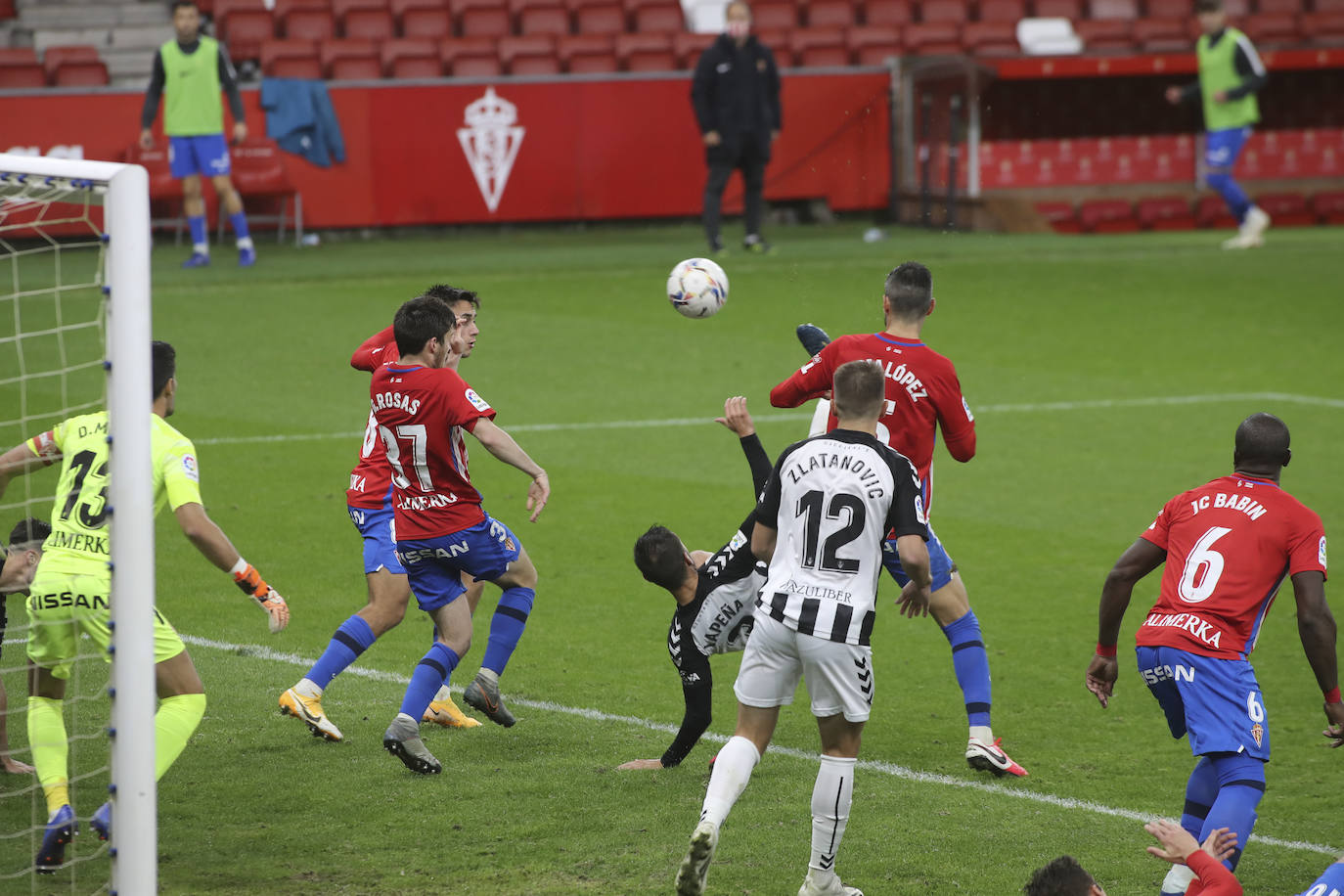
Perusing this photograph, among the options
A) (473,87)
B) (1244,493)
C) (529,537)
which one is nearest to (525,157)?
(473,87)

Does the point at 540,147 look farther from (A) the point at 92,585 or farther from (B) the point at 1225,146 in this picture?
(A) the point at 92,585

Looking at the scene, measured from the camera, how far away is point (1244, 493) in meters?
5.20

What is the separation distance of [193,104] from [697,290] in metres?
11.1

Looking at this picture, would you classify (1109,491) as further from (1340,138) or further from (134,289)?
(1340,138)

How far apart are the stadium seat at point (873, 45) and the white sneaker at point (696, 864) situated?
62.7 feet

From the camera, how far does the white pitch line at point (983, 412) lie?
40.2ft

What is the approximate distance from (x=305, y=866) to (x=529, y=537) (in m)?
4.79

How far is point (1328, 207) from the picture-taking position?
2297 cm

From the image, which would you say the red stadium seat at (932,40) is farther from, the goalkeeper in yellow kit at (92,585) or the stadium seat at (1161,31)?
the goalkeeper in yellow kit at (92,585)

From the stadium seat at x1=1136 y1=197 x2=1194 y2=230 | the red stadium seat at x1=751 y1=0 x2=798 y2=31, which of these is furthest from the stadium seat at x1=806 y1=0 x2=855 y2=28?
the stadium seat at x1=1136 y1=197 x2=1194 y2=230

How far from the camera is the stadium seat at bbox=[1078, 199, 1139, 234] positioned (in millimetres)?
22672

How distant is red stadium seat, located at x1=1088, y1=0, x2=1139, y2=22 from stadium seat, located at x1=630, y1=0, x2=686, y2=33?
676cm

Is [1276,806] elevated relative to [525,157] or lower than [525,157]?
lower

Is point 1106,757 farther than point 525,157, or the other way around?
point 525,157
